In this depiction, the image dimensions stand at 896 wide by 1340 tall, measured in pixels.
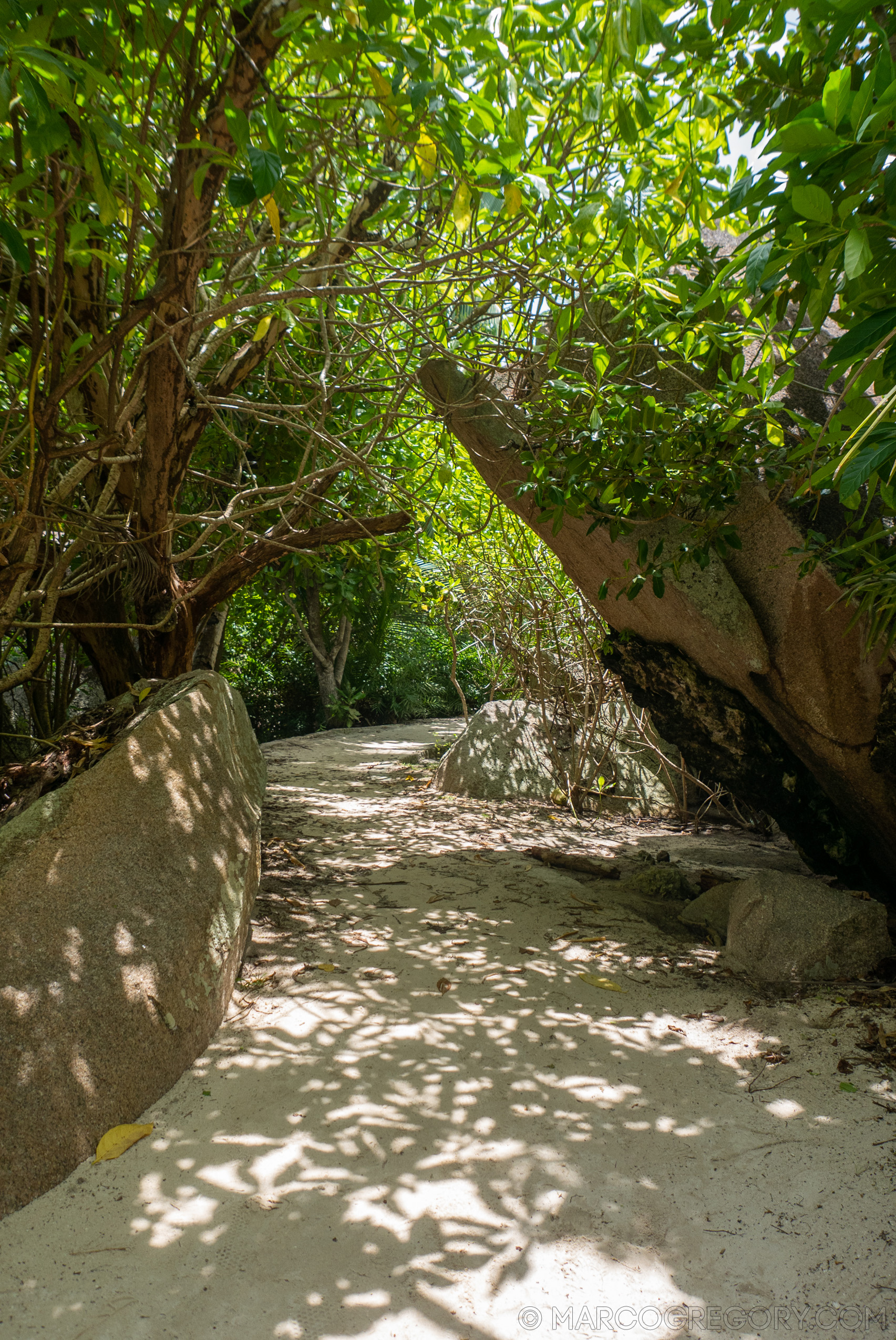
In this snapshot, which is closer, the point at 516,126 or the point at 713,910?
the point at 516,126

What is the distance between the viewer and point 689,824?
666 centimetres

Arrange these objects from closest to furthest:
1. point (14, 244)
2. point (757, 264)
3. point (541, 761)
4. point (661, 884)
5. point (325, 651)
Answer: point (14, 244) → point (757, 264) → point (661, 884) → point (541, 761) → point (325, 651)

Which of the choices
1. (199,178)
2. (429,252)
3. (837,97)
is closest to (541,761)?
(429,252)

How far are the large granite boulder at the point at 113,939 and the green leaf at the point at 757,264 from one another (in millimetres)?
2417

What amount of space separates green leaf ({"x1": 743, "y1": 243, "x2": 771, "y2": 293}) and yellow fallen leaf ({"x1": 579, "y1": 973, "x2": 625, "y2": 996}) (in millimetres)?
2714

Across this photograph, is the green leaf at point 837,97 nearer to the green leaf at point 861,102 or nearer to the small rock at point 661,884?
the green leaf at point 861,102

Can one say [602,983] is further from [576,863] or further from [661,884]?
[576,863]

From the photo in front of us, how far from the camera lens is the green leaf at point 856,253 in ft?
3.85

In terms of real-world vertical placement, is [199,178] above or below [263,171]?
above

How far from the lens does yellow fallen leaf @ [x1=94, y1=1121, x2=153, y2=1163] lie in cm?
203

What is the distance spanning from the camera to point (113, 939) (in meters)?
2.31

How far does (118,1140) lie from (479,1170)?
1.01m

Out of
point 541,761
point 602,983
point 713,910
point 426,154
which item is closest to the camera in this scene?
point 426,154

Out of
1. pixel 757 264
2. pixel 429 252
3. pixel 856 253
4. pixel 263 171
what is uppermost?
pixel 429 252
